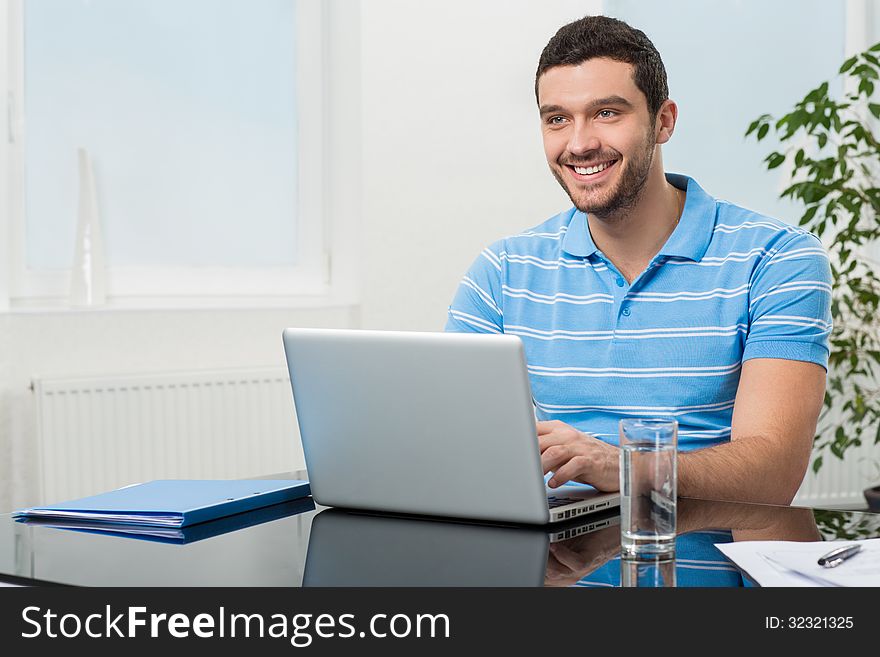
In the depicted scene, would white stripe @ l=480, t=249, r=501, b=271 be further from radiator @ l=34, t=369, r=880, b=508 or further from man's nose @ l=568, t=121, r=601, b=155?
radiator @ l=34, t=369, r=880, b=508

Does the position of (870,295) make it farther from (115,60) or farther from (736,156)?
(115,60)

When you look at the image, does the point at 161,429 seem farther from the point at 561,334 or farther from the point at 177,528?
the point at 177,528

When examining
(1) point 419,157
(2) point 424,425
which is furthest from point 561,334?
(1) point 419,157

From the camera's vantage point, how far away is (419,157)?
11.4 feet

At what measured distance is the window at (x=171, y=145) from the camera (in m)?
3.10

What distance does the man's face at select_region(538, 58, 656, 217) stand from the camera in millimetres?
1811

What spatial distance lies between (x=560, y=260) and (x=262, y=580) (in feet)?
3.53

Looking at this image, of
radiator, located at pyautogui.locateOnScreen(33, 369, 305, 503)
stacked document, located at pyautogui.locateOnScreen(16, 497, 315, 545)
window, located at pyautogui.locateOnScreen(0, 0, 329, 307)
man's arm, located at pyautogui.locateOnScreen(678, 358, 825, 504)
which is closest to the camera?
stacked document, located at pyautogui.locateOnScreen(16, 497, 315, 545)

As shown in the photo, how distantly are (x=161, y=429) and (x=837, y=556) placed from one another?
236 cm

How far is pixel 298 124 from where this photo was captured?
356cm

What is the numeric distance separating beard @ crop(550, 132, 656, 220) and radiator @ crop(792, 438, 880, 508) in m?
2.45

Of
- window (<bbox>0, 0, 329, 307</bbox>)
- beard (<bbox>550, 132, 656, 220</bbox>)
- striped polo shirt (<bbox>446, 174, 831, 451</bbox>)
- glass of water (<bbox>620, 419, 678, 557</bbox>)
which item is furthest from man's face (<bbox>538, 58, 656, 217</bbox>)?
window (<bbox>0, 0, 329, 307</bbox>)

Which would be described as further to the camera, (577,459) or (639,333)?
(639,333)
